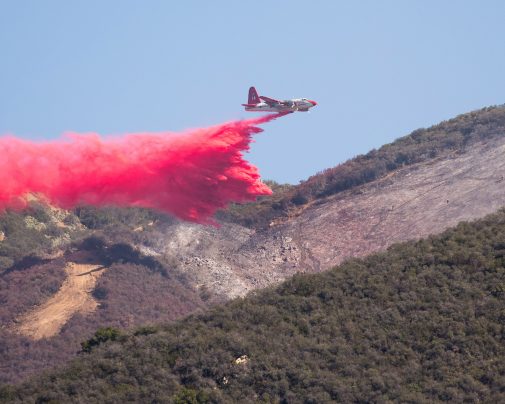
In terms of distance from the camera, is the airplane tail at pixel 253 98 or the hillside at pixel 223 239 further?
the hillside at pixel 223 239

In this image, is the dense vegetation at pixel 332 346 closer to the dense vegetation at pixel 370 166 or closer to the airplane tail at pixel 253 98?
the airplane tail at pixel 253 98

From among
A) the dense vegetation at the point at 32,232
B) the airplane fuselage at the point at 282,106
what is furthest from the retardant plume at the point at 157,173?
the dense vegetation at the point at 32,232

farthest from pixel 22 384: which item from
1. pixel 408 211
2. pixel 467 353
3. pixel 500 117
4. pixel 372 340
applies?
pixel 500 117

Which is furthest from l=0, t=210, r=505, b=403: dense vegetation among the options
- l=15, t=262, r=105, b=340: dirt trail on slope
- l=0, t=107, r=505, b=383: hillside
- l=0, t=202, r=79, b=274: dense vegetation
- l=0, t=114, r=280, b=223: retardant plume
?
l=0, t=202, r=79, b=274: dense vegetation

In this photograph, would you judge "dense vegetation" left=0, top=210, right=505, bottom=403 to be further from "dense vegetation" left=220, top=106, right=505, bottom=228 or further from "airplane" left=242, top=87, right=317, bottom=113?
"dense vegetation" left=220, top=106, right=505, bottom=228

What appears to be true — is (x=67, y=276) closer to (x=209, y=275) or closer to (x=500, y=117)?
(x=209, y=275)

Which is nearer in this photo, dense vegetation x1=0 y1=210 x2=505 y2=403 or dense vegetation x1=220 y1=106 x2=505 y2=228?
dense vegetation x1=0 y1=210 x2=505 y2=403

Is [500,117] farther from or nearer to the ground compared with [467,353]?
farther from the ground
